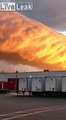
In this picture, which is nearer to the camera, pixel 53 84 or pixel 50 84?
pixel 53 84

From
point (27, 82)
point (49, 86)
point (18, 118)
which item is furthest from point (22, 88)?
point (18, 118)

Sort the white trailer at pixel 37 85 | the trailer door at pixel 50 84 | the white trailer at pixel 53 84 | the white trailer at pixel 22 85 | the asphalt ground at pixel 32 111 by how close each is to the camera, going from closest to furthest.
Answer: the asphalt ground at pixel 32 111
the white trailer at pixel 53 84
the trailer door at pixel 50 84
the white trailer at pixel 37 85
the white trailer at pixel 22 85

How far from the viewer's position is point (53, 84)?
Answer: 67.8 meters

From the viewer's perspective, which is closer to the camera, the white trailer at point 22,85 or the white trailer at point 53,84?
the white trailer at point 53,84

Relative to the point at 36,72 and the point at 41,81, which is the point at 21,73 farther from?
the point at 41,81

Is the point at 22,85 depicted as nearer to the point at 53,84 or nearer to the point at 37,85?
the point at 37,85

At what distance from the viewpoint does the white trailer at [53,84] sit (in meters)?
67.4

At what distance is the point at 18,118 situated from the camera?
25781 mm

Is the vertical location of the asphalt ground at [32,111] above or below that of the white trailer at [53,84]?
below

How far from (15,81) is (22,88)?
13.1 ft

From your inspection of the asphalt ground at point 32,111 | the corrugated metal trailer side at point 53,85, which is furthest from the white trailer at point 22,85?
the asphalt ground at point 32,111

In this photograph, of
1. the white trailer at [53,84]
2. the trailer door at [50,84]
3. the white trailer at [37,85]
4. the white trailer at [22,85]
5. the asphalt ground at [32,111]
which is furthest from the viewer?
the white trailer at [22,85]

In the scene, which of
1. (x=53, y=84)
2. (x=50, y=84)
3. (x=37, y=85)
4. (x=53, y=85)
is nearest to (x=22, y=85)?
(x=37, y=85)

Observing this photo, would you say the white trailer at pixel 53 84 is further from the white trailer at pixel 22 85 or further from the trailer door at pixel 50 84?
the white trailer at pixel 22 85
